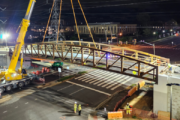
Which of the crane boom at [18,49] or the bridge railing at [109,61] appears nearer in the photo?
the bridge railing at [109,61]

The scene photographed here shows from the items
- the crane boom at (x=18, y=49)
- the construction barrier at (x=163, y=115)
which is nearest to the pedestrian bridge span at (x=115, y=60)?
the construction barrier at (x=163, y=115)

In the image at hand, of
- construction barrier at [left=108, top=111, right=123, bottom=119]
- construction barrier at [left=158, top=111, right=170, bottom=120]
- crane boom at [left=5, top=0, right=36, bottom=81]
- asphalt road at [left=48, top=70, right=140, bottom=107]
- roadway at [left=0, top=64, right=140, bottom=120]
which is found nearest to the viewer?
construction barrier at [left=158, top=111, right=170, bottom=120]

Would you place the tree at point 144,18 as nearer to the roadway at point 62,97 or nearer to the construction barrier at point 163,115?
the roadway at point 62,97

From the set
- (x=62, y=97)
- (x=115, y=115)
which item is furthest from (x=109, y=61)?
(x=115, y=115)

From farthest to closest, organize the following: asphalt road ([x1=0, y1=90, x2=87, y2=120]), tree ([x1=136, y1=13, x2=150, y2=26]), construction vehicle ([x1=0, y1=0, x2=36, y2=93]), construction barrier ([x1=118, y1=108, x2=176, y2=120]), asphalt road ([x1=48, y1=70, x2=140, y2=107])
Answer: tree ([x1=136, y1=13, x2=150, y2=26]), construction vehicle ([x1=0, y1=0, x2=36, y2=93]), asphalt road ([x1=48, y1=70, x2=140, y2=107]), asphalt road ([x1=0, y1=90, x2=87, y2=120]), construction barrier ([x1=118, y1=108, x2=176, y2=120])

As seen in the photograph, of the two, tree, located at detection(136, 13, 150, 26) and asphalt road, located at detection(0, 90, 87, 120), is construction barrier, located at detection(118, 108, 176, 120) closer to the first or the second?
asphalt road, located at detection(0, 90, 87, 120)

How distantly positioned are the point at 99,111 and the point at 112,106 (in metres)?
1.85

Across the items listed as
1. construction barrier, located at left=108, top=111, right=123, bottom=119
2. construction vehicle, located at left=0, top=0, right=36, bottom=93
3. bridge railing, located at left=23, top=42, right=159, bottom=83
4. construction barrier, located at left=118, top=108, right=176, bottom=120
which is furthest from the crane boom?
construction barrier, located at left=118, top=108, right=176, bottom=120

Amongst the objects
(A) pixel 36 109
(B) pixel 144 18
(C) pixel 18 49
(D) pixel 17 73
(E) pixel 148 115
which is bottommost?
(E) pixel 148 115

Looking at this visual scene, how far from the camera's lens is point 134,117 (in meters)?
15.1

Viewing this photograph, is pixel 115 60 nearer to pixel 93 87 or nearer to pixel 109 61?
pixel 109 61

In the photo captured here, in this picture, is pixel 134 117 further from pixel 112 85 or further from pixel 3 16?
pixel 3 16

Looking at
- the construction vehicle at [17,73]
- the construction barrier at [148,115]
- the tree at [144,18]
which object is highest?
the tree at [144,18]

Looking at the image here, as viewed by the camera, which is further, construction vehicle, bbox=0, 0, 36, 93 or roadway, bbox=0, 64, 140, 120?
construction vehicle, bbox=0, 0, 36, 93
